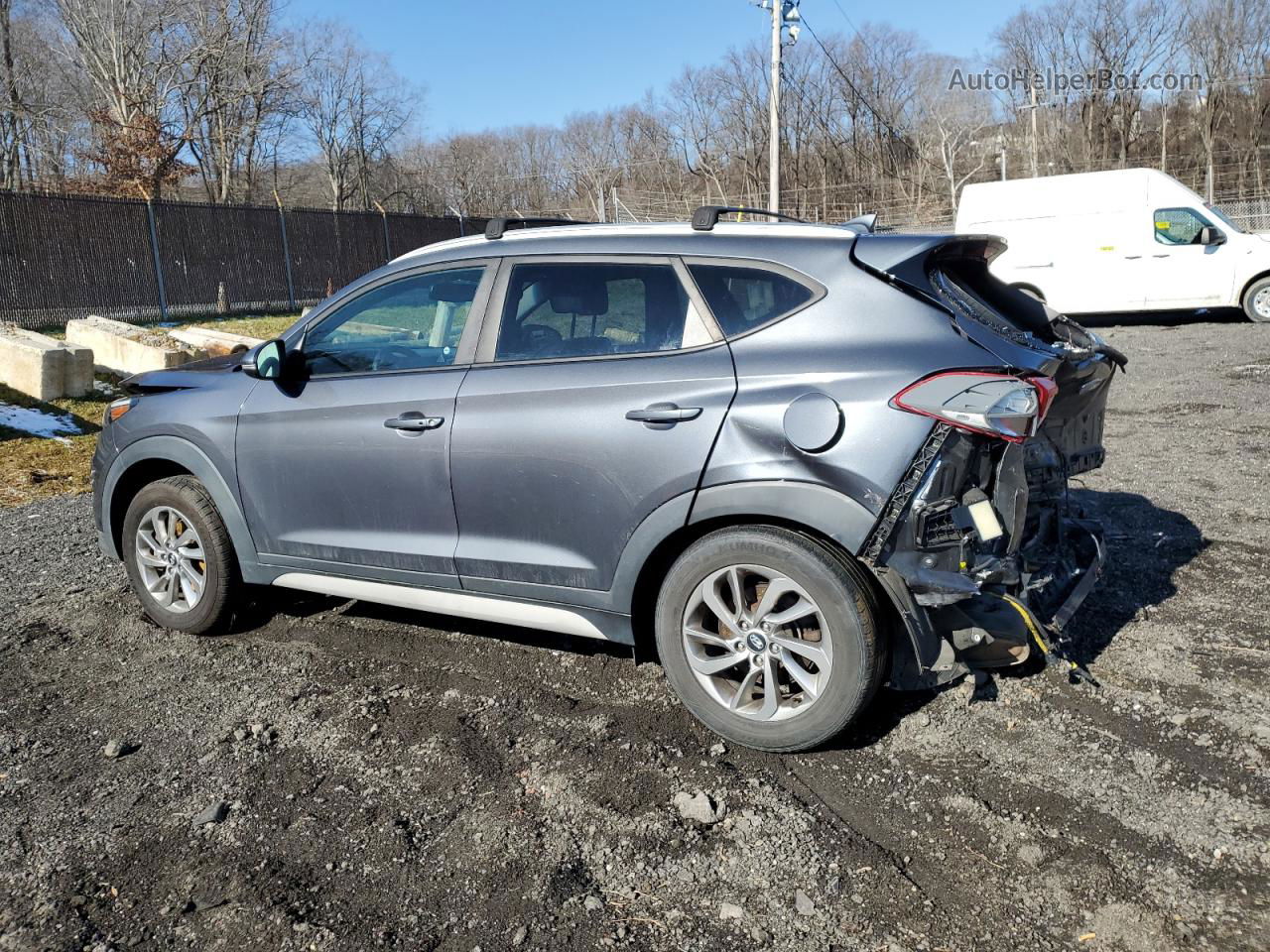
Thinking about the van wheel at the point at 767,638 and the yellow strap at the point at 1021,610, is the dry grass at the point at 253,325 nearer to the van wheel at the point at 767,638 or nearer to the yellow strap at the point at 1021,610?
the van wheel at the point at 767,638

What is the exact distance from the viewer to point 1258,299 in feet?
49.8

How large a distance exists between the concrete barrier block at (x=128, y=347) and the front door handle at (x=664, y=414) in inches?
398

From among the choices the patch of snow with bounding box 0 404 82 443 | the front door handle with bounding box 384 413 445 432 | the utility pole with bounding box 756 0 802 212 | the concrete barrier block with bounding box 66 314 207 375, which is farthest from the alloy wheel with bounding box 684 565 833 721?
the utility pole with bounding box 756 0 802 212

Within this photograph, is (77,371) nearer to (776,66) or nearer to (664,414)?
(664,414)

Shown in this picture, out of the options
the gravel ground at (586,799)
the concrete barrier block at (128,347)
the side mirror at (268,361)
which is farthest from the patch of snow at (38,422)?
the side mirror at (268,361)

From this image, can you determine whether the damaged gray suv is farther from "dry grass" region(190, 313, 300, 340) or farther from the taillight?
"dry grass" region(190, 313, 300, 340)

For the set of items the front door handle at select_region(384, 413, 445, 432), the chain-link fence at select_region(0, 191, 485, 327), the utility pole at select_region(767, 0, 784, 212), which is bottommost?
the front door handle at select_region(384, 413, 445, 432)

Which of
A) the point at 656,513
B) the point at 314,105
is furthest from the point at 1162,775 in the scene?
the point at 314,105

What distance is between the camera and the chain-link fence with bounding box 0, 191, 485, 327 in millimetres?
16312

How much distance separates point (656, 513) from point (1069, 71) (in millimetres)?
50601

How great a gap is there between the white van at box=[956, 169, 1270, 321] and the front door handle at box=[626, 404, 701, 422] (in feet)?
45.2

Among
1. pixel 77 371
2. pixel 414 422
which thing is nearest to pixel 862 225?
pixel 414 422

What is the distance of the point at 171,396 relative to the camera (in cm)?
454

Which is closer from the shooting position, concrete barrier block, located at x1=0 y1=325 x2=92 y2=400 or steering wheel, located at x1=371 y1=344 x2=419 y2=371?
steering wheel, located at x1=371 y1=344 x2=419 y2=371
